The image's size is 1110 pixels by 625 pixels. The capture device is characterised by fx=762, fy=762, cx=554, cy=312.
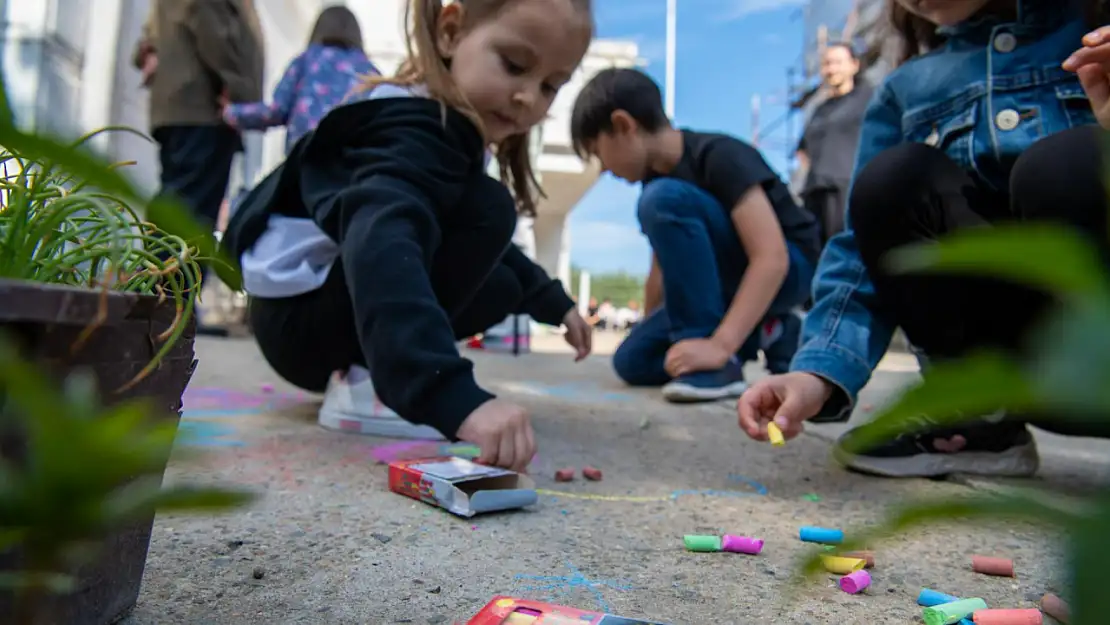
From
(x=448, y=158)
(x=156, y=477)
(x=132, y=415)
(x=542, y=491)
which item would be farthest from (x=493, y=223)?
(x=132, y=415)

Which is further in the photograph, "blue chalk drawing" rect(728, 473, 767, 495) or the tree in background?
the tree in background

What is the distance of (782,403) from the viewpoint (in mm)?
900

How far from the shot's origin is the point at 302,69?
7.28 feet

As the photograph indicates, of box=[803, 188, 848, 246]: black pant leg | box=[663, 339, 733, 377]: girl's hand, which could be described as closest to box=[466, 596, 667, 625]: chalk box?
box=[663, 339, 733, 377]: girl's hand

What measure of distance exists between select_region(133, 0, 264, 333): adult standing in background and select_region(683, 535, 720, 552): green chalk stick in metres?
1.98

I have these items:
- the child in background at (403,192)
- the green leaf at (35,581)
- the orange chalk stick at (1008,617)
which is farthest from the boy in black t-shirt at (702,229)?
the green leaf at (35,581)

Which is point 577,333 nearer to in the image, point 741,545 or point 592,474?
point 592,474

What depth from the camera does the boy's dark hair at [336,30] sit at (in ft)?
7.25

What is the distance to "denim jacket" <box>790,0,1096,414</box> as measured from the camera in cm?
96

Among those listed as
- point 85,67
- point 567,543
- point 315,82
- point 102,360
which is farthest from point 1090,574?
point 85,67

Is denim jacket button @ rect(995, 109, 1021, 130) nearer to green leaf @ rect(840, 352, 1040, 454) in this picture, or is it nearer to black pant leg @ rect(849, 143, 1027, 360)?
black pant leg @ rect(849, 143, 1027, 360)

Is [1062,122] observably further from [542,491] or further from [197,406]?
[197,406]

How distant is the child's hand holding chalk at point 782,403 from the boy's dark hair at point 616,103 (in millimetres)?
1115

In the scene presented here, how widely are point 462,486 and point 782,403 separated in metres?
0.40
